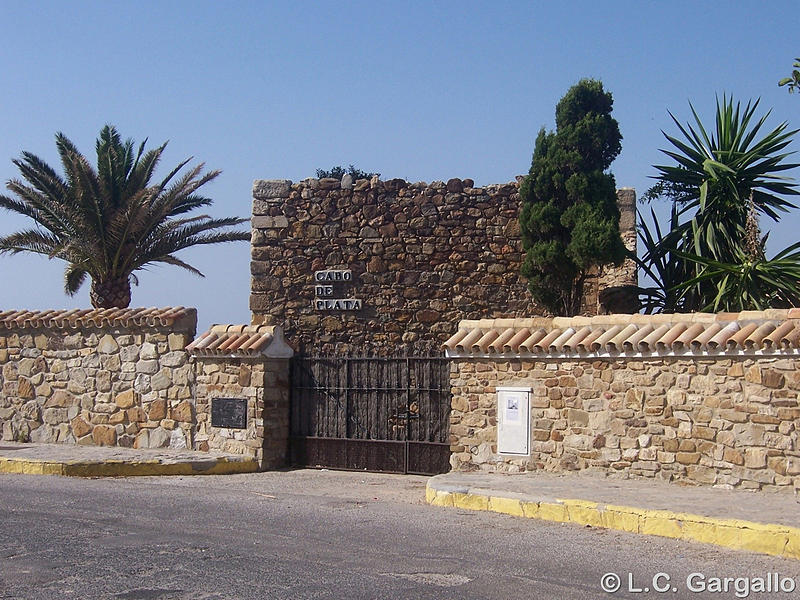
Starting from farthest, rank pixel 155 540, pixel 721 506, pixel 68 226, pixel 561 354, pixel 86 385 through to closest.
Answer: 1. pixel 68 226
2. pixel 86 385
3. pixel 561 354
4. pixel 721 506
5. pixel 155 540

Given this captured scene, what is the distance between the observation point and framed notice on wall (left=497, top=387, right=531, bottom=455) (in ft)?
38.5

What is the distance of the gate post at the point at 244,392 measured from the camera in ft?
44.4

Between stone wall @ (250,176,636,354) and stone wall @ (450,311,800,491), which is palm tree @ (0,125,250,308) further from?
stone wall @ (450,311,800,491)

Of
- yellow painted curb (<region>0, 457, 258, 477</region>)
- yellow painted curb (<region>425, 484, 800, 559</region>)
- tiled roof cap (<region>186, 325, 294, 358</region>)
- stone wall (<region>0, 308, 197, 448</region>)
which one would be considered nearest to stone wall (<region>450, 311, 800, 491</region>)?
yellow painted curb (<region>425, 484, 800, 559</region>)

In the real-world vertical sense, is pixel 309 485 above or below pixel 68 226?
below

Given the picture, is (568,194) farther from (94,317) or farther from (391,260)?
(94,317)

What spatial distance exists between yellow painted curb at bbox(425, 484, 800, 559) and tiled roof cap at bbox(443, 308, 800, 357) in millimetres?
2264

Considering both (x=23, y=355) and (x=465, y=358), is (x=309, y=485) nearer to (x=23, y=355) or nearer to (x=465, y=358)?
(x=465, y=358)

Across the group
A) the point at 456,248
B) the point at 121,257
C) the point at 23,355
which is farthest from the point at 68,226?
the point at 456,248

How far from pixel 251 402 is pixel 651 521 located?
6697mm

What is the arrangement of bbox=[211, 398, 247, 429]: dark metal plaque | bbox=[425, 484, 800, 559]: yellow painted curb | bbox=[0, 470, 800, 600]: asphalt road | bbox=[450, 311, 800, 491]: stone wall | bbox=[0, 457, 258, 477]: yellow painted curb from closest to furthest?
bbox=[0, 470, 800, 600]: asphalt road
bbox=[425, 484, 800, 559]: yellow painted curb
bbox=[450, 311, 800, 491]: stone wall
bbox=[0, 457, 258, 477]: yellow painted curb
bbox=[211, 398, 247, 429]: dark metal plaque

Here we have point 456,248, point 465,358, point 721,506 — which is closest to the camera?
point 721,506

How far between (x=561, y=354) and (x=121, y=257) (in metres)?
12.3

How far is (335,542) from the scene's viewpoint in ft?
25.0
